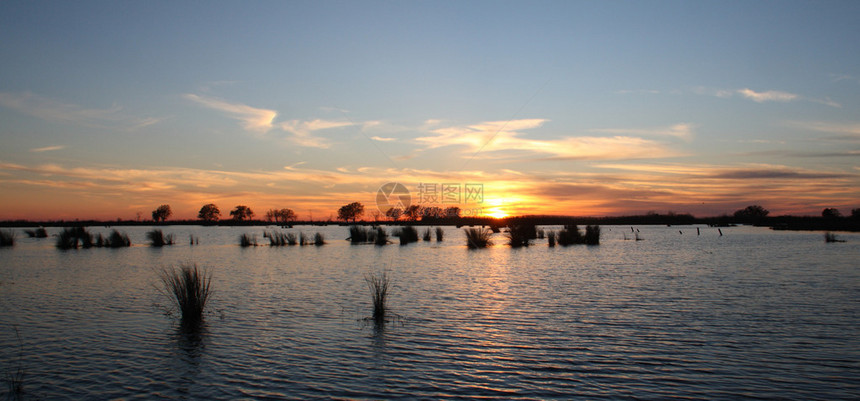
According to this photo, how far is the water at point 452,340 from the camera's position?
716 cm

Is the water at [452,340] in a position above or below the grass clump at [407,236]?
below

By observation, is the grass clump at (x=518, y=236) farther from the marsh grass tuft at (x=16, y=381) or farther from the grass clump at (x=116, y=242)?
the marsh grass tuft at (x=16, y=381)

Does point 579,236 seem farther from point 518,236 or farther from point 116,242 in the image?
point 116,242

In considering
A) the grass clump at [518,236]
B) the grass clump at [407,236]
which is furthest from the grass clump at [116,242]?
the grass clump at [518,236]

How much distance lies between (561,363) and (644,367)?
1.24 metres

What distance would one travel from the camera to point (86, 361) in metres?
8.50

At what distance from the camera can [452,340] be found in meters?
9.76

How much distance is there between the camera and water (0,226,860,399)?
7160 millimetres

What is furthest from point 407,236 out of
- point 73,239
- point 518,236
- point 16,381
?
point 16,381

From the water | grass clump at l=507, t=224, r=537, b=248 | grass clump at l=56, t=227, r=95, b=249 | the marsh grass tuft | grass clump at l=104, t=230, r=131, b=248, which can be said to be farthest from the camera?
grass clump at l=507, t=224, r=537, b=248

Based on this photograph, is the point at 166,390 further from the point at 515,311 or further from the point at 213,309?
the point at 515,311

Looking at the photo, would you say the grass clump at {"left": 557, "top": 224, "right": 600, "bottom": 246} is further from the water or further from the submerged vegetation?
the water

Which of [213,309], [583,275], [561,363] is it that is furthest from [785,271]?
[213,309]

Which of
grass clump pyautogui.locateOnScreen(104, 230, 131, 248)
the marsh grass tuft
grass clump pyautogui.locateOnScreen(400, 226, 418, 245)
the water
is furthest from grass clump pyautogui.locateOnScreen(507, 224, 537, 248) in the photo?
the marsh grass tuft
